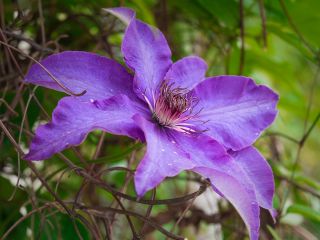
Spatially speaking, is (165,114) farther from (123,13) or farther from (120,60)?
(120,60)

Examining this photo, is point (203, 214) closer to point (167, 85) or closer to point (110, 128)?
point (167, 85)

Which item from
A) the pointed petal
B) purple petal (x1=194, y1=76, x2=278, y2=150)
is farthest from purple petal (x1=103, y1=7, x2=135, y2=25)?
purple petal (x1=194, y1=76, x2=278, y2=150)

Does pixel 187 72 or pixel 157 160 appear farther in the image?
pixel 187 72

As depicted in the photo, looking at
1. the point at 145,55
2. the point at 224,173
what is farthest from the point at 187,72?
the point at 224,173

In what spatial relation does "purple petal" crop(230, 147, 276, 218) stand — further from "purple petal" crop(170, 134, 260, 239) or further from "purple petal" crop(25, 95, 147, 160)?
"purple petal" crop(25, 95, 147, 160)

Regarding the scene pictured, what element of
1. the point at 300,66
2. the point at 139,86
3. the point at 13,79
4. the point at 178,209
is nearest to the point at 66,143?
the point at 139,86

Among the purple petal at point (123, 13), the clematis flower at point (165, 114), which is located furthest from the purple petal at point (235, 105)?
the purple petal at point (123, 13)
